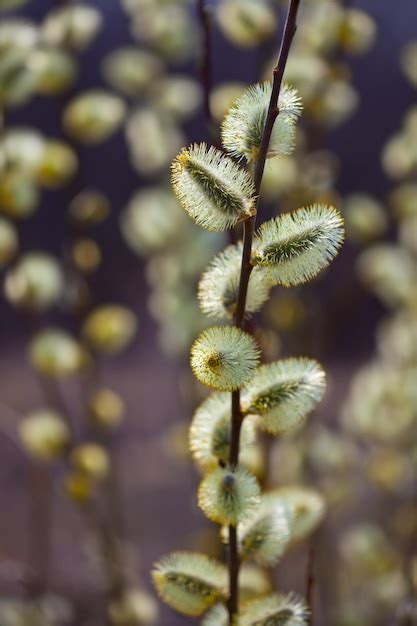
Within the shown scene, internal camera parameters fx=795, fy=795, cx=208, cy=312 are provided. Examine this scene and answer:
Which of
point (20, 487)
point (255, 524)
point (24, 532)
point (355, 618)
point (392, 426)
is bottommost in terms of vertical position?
point (255, 524)

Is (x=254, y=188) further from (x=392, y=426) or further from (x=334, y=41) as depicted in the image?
(x=392, y=426)

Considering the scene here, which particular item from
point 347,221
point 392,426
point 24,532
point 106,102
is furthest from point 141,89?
point 24,532

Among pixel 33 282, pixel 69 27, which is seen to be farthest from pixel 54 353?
pixel 69 27

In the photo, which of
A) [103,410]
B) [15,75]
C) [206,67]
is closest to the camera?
[206,67]

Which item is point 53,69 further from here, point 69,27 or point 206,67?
point 206,67

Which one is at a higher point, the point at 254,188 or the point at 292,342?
the point at 292,342

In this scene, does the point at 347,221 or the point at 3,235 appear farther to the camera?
the point at 347,221

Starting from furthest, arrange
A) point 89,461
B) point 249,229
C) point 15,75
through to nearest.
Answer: point 89,461 → point 15,75 → point 249,229

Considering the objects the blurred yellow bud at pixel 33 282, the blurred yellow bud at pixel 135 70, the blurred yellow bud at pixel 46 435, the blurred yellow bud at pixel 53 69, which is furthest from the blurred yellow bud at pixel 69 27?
the blurred yellow bud at pixel 46 435
